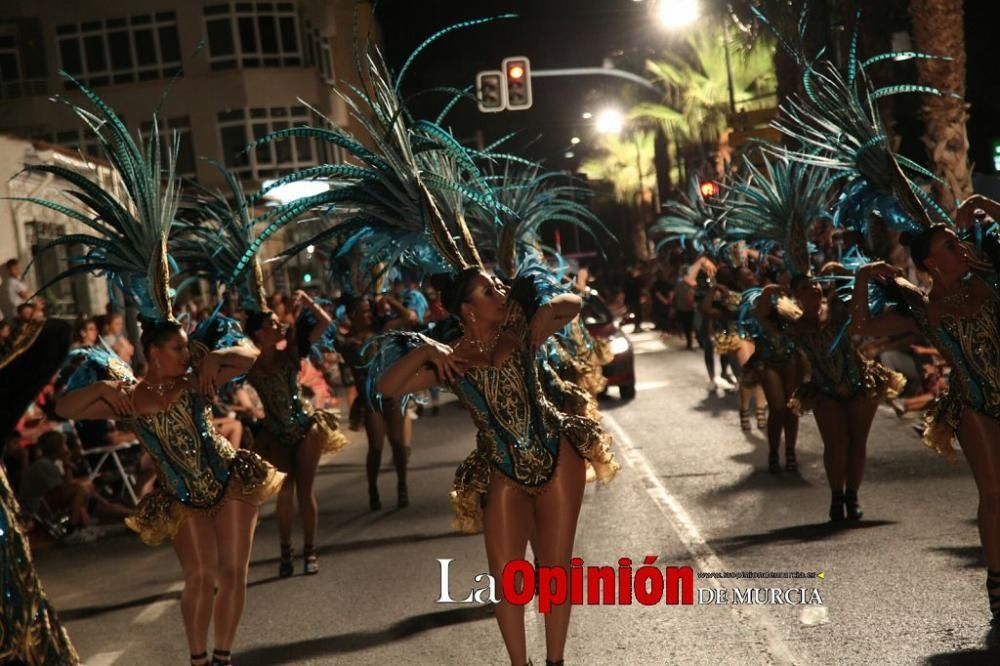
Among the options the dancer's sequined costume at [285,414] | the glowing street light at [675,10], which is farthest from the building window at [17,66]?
the dancer's sequined costume at [285,414]

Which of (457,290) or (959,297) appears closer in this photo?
(457,290)

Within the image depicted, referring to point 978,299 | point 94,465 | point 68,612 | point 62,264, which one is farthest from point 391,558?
point 62,264

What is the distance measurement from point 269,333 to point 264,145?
36.4 m

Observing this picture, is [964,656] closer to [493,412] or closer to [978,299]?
[978,299]

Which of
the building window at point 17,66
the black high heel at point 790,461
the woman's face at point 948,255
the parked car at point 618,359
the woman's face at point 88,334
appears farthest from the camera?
the building window at point 17,66

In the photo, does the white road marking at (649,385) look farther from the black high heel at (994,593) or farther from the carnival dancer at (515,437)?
the carnival dancer at (515,437)

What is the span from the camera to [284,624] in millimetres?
8461

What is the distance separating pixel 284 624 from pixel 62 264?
21.1 m

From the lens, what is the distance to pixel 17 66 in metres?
42.2

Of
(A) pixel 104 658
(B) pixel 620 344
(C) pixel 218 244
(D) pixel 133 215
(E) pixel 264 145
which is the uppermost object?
(E) pixel 264 145

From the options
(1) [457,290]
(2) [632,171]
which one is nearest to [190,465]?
(1) [457,290]

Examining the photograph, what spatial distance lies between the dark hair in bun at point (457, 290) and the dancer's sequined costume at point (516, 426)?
9.0 inches

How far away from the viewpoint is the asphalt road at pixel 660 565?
6953mm

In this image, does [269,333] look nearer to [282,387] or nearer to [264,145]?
[282,387]
